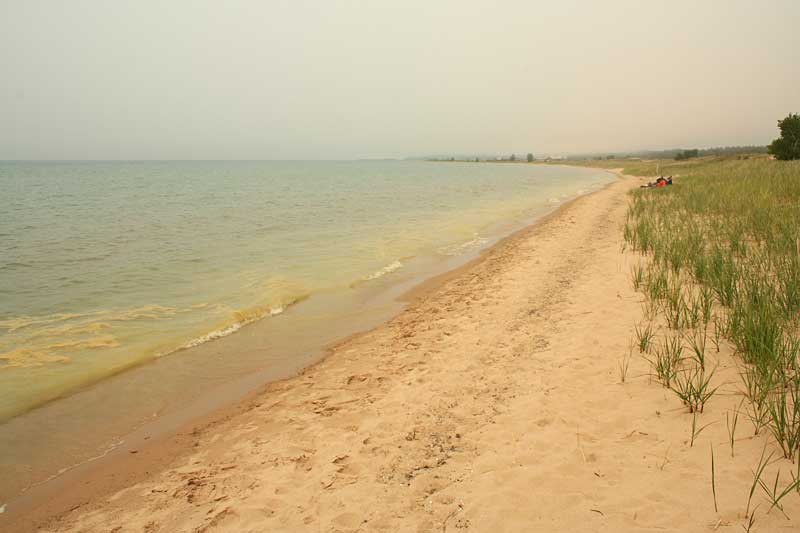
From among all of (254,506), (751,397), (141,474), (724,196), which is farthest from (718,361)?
(724,196)

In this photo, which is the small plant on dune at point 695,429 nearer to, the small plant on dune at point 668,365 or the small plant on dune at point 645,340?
the small plant on dune at point 668,365

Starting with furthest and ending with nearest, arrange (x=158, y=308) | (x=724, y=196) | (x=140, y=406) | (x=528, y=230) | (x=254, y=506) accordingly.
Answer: (x=528, y=230) → (x=724, y=196) → (x=158, y=308) → (x=140, y=406) → (x=254, y=506)

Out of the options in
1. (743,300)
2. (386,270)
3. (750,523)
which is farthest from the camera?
(386,270)

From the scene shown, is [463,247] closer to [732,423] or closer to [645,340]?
[645,340]

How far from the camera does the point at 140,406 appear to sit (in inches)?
219

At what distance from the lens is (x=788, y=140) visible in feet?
110

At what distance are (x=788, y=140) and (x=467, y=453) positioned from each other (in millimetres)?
44815

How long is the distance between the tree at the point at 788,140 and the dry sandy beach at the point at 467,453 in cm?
3900

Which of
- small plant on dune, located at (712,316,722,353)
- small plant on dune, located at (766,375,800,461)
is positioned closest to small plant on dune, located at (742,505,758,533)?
small plant on dune, located at (766,375,800,461)

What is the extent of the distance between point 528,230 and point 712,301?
41.3 feet

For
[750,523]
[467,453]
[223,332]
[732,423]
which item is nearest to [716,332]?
[732,423]

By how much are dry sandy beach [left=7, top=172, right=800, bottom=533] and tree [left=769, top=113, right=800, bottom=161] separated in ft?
128

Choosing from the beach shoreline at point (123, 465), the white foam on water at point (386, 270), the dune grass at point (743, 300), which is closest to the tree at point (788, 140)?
the dune grass at point (743, 300)

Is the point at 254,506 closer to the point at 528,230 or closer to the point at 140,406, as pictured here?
the point at 140,406
